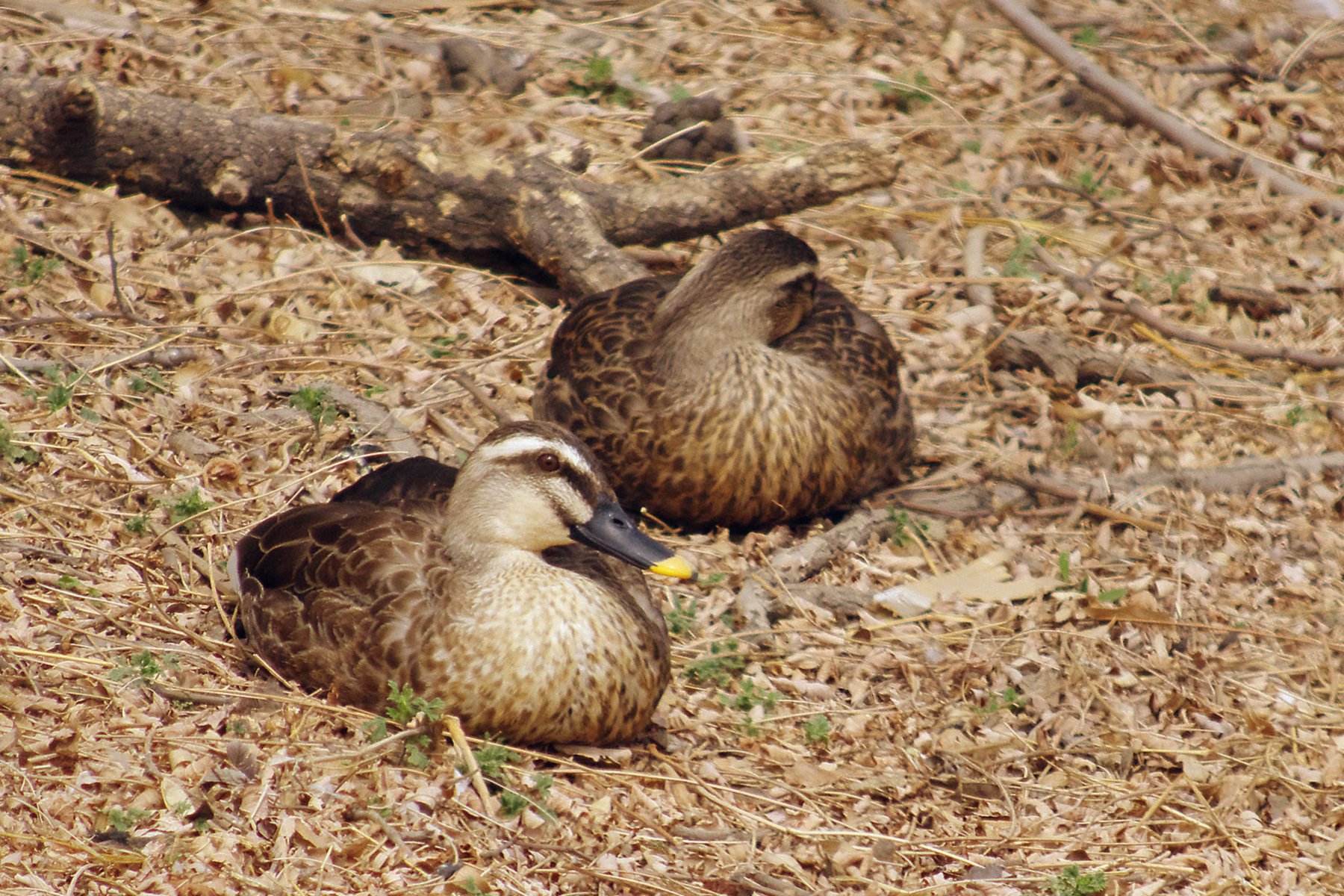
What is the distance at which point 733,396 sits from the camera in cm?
486

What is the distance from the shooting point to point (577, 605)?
12.0 ft

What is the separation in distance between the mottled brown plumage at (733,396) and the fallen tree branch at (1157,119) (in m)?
3.65

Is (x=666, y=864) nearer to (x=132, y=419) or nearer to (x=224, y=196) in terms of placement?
(x=132, y=419)

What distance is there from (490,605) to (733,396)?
1.60 m

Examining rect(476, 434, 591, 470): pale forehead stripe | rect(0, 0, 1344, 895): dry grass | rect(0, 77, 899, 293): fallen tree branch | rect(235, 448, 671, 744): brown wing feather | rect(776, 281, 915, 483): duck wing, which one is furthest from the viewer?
rect(0, 77, 899, 293): fallen tree branch

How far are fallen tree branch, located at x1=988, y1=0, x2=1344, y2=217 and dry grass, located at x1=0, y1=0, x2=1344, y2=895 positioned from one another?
161 millimetres

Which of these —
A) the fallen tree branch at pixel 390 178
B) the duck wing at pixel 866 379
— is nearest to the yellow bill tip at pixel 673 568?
the duck wing at pixel 866 379

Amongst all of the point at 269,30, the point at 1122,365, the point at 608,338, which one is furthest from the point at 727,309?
the point at 269,30

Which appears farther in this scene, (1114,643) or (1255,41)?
(1255,41)

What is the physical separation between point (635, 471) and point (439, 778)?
171 cm

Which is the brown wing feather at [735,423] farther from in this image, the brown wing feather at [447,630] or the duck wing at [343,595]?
the duck wing at [343,595]

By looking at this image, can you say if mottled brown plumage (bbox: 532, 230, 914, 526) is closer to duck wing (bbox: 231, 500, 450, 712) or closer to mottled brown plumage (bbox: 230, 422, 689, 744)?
mottled brown plumage (bbox: 230, 422, 689, 744)

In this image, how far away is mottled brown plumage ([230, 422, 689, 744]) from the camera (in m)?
3.55

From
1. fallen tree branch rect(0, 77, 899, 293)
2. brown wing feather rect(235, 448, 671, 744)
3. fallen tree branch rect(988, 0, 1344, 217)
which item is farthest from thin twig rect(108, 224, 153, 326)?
fallen tree branch rect(988, 0, 1344, 217)
